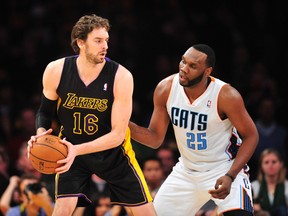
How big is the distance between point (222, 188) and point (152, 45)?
5190 millimetres

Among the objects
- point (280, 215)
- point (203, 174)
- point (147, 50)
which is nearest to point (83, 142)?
point (203, 174)

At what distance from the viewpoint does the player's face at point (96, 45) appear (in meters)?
6.19

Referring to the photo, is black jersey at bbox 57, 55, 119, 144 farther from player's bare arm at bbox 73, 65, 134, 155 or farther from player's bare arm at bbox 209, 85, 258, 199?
player's bare arm at bbox 209, 85, 258, 199

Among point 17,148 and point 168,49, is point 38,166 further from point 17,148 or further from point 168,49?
point 168,49

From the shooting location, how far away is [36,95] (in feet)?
35.0

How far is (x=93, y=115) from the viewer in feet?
20.6

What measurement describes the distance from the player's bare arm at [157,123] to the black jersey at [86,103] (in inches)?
20.7

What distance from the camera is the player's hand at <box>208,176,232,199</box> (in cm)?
625

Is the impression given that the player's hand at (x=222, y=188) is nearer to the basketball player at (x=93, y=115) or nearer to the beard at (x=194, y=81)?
the basketball player at (x=93, y=115)

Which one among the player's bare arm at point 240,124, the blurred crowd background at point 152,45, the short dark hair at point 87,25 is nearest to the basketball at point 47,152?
the short dark hair at point 87,25

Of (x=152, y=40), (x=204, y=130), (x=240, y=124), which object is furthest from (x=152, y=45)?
(x=240, y=124)

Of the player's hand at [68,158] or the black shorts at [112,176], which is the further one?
the black shorts at [112,176]

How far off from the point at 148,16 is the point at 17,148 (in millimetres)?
2853

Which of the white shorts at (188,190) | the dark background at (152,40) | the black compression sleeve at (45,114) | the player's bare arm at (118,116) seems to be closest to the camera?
the player's bare arm at (118,116)
